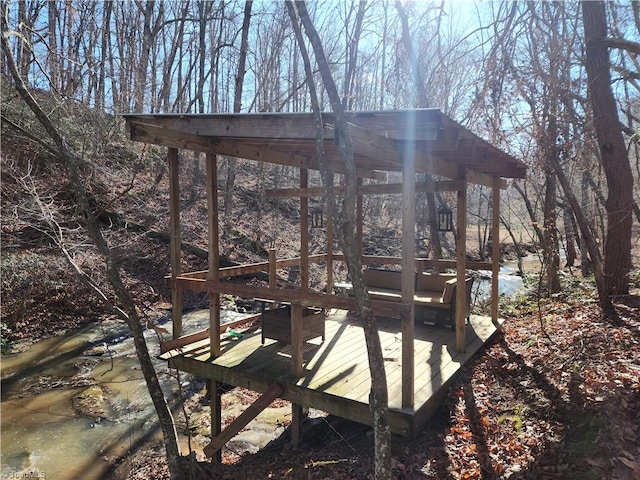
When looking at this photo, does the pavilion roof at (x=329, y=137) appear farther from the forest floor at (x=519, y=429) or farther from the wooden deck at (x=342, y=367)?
the forest floor at (x=519, y=429)

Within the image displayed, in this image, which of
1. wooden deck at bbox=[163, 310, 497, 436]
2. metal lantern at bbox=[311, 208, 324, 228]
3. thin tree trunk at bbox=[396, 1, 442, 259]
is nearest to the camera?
wooden deck at bbox=[163, 310, 497, 436]

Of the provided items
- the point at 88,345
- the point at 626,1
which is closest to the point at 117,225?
the point at 88,345

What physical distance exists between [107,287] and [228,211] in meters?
4.94

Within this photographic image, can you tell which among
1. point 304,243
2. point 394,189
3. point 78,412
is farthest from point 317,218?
point 78,412

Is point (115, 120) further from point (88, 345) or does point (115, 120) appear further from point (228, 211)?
point (88, 345)

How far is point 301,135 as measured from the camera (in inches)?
132

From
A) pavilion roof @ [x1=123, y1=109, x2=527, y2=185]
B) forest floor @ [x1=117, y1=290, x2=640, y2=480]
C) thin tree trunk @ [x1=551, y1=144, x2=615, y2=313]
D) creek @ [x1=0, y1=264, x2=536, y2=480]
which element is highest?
pavilion roof @ [x1=123, y1=109, x2=527, y2=185]

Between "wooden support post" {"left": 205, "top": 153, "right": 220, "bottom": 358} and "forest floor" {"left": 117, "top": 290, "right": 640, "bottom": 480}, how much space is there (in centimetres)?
138

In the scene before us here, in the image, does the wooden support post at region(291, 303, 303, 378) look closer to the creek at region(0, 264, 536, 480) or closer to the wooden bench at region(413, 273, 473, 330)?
the creek at region(0, 264, 536, 480)

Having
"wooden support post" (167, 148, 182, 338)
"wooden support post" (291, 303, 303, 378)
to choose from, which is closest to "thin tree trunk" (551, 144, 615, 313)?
"wooden support post" (291, 303, 303, 378)

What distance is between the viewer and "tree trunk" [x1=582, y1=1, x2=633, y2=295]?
5754mm

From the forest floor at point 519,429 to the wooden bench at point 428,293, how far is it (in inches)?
30.8

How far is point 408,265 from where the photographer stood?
11.5ft

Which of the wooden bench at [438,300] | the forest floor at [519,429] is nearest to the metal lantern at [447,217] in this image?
the wooden bench at [438,300]
